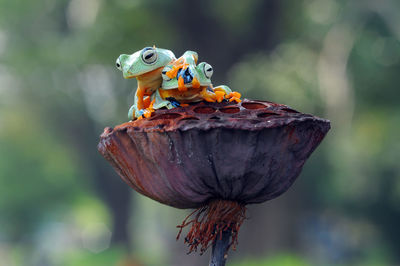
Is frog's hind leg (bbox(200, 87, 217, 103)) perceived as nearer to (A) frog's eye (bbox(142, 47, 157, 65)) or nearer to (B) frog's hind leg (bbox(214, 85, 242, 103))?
(B) frog's hind leg (bbox(214, 85, 242, 103))

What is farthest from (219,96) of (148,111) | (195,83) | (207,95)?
(148,111)

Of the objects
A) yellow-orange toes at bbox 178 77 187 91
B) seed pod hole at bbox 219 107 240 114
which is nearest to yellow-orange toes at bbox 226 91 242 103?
seed pod hole at bbox 219 107 240 114

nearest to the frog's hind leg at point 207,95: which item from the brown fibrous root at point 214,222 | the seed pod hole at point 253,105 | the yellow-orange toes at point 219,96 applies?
the yellow-orange toes at point 219,96

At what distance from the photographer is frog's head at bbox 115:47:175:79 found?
6.47ft

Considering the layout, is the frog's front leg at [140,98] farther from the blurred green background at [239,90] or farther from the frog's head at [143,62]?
the blurred green background at [239,90]

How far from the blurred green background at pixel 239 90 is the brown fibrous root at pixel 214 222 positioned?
624cm

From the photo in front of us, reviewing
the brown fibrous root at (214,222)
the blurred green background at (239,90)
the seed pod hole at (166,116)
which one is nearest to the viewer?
the seed pod hole at (166,116)

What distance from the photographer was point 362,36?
836 centimetres

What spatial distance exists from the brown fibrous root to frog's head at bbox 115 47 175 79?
547 mm

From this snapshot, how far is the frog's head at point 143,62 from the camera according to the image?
197 centimetres

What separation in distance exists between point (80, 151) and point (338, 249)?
8132 millimetres

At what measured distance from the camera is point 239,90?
8.62 m

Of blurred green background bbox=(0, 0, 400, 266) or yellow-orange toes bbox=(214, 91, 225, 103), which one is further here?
blurred green background bbox=(0, 0, 400, 266)

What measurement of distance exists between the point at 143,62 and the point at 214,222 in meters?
0.64
